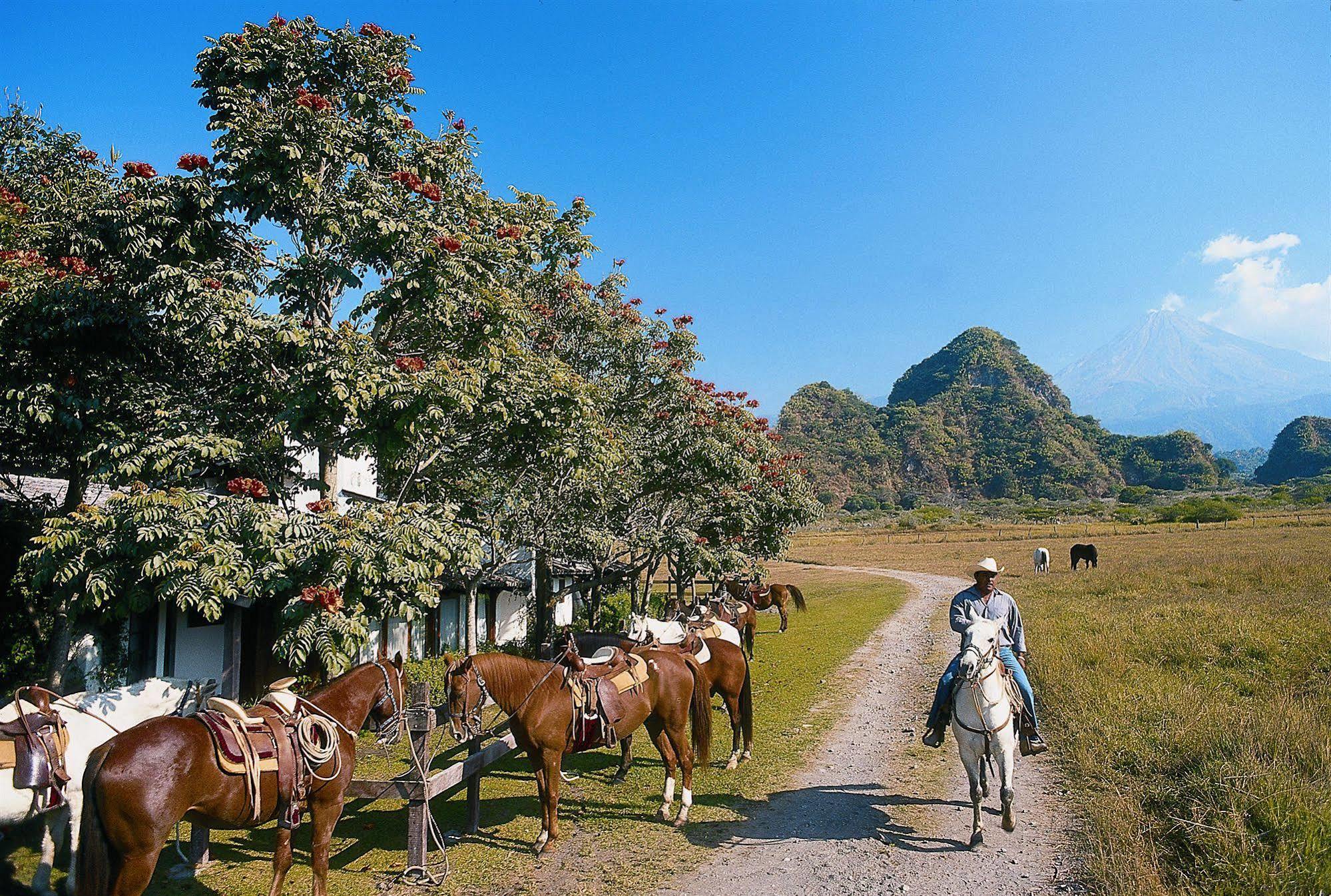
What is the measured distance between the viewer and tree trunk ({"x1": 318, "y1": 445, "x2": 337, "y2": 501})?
9.52 meters

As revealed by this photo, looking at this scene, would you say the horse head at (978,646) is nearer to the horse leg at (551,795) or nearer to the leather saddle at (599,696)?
the leather saddle at (599,696)

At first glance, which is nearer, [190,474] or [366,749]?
[190,474]

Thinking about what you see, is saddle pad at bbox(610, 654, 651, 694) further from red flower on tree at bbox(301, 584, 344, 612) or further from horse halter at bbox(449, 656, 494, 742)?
red flower on tree at bbox(301, 584, 344, 612)

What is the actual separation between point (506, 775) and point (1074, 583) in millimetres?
24674

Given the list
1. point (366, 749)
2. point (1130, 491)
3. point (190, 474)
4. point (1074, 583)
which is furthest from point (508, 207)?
point (1130, 491)

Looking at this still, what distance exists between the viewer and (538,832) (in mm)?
7953

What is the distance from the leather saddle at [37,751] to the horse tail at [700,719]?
6.11m

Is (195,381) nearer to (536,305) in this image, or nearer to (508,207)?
(508,207)

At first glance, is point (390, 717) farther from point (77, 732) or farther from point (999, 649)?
point (999, 649)

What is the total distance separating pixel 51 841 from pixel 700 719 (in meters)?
6.40

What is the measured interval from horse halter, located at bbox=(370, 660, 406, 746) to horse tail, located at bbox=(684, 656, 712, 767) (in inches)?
140

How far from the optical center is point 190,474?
9336mm

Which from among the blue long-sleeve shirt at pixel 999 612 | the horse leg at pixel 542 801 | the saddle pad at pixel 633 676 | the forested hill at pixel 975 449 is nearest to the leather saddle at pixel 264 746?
the horse leg at pixel 542 801

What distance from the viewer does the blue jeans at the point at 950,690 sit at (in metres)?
7.84
